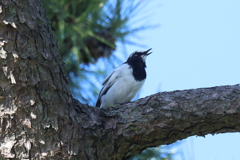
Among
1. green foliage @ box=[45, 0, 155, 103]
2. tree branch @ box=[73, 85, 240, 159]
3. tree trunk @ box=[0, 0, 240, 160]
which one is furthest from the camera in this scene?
green foliage @ box=[45, 0, 155, 103]

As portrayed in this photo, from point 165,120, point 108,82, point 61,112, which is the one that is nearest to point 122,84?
point 108,82

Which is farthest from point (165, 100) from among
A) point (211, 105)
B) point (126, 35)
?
point (126, 35)

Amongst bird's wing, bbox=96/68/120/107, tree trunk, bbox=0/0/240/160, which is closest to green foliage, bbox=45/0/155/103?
bird's wing, bbox=96/68/120/107

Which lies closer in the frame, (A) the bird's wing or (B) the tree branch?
(B) the tree branch

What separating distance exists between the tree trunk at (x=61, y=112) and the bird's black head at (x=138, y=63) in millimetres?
1715

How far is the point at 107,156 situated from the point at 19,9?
1.11 m

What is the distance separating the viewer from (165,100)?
265 centimetres

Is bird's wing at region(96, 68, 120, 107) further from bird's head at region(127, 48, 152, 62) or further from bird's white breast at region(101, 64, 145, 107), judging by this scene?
bird's head at region(127, 48, 152, 62)

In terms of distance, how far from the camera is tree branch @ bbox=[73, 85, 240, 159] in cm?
256

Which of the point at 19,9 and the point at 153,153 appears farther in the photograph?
the point at 153,153

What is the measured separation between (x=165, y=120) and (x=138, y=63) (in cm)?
219

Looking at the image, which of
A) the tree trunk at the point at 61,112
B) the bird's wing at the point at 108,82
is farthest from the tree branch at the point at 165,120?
the bird's wing at the point at 108,82

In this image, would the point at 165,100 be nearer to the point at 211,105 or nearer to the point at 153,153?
the point at 211,105

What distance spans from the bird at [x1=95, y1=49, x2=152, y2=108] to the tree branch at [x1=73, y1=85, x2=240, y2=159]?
1662mm
